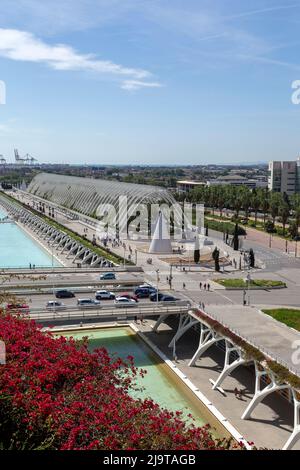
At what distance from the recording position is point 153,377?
98.1 ft

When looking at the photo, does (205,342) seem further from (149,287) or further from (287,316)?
(149,287)

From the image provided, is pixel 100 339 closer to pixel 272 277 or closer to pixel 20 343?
pixel 20 343

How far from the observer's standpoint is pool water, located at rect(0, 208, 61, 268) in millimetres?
60572

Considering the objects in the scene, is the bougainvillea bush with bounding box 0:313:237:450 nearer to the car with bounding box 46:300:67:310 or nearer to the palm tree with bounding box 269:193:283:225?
the car with bounding box 46:300:67:310

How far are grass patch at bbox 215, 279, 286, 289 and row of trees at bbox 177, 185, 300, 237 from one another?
111 ft

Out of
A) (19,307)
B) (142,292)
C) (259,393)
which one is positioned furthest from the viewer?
(142,292)

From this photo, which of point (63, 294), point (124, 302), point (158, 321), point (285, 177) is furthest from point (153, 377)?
point (285, 177)

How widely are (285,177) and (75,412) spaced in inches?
5039

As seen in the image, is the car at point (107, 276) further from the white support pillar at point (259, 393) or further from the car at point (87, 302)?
the white support pillar at point (259, 393)

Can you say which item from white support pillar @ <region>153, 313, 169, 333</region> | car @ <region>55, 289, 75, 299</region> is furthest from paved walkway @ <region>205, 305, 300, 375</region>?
car @ <region>55, 289, 75, 299</region>

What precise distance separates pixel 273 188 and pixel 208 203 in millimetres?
32812

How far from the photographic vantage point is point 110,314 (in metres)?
32.9
